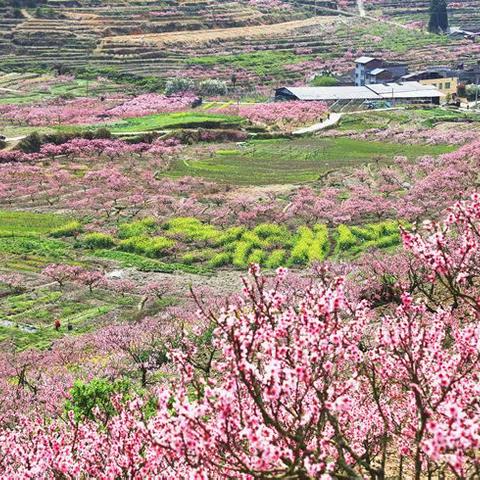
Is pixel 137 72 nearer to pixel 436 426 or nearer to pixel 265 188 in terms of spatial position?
pixel 265 188

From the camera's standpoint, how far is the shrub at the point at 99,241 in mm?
44750

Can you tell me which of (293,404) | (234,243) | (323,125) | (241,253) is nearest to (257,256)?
(241,253)

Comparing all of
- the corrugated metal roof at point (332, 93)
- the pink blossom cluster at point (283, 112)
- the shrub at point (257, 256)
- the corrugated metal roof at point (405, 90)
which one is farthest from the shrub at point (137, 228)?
the corrugated metal roof at point (405, 90)

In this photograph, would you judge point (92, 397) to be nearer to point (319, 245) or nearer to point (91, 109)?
point (319, 245)

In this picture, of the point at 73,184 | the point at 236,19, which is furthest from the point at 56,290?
the point at 236,19

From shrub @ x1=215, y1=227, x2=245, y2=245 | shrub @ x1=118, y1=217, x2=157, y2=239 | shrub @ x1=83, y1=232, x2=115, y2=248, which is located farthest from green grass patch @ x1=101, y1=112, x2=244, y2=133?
shrub @ x1=215, y1=227, x2=245, y2=245

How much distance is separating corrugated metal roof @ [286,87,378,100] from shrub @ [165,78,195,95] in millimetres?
12580

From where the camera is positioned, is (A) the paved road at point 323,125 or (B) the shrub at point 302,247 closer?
(B) the shrub at point 302,247

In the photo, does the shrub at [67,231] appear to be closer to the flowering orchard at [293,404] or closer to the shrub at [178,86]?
the flowering orchard at [293,404]

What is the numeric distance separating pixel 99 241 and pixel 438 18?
110128mm

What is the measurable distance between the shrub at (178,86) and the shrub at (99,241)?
2052 inches

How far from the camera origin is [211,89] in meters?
97.8

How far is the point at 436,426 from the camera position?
20.6 feet

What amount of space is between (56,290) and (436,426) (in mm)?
33629
